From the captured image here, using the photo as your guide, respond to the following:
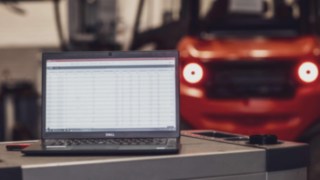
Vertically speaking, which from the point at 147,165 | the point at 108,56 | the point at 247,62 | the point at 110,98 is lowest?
the point at 147,165

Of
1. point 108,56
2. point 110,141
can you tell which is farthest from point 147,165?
point 108,56

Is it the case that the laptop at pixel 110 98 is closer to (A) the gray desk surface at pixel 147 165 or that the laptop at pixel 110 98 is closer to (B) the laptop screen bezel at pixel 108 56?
(B) the laptop screen bezel at pixel 108 56

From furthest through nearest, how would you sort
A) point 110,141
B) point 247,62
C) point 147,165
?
1. point 247,62
2. point 110,141
3. point 147,165

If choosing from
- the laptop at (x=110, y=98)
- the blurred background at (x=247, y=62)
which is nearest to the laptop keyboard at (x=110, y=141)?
the laptop at (x=110, y=98)

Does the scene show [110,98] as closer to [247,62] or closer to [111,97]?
[111,97]

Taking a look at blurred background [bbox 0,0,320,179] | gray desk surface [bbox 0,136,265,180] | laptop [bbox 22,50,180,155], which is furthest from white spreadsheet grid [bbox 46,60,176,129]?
blurred background [bbox 0,0,320,179]

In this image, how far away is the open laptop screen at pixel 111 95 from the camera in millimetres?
1953

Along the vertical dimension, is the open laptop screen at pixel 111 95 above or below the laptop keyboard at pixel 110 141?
above

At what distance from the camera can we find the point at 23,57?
28.9 ft

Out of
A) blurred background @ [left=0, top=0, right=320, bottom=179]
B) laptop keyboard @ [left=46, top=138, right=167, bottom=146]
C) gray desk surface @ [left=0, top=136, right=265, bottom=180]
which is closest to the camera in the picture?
gray desk surface @ [left=0, top=136, right=265, bottom=180]

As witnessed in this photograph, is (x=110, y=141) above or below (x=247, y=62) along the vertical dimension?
below

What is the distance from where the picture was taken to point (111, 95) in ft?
6.49

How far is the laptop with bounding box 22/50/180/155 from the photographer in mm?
1949

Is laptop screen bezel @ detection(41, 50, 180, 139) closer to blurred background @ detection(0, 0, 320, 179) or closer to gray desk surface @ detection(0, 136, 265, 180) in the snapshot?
gray desk surface @ detection(0, 136, 265, 180)
